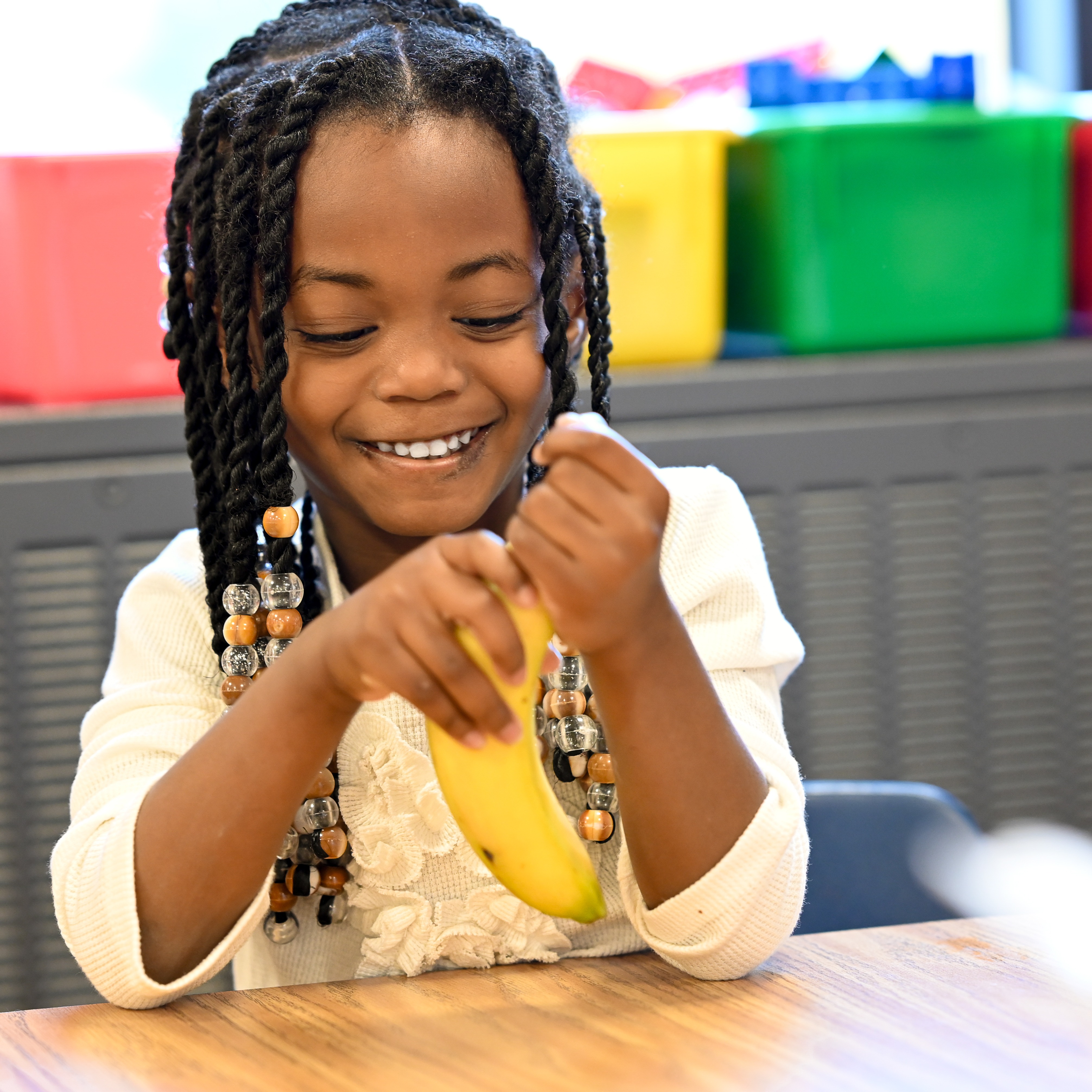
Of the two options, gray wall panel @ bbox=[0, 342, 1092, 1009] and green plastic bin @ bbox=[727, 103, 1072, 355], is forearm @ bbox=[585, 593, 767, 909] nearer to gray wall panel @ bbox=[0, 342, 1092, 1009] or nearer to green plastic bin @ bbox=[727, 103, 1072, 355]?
gray wall panel @ bbox=[0, 342, 1092, 1009]

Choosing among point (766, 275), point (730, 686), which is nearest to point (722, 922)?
point (730, 686)

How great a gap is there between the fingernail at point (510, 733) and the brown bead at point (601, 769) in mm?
292

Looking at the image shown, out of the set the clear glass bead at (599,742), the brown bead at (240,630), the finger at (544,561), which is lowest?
the clear glass bead at (599,742)

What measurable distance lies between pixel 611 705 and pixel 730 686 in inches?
9.1

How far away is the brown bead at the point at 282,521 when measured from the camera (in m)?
0.94

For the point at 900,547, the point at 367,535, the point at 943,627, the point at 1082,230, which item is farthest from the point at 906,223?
the point at 367,535

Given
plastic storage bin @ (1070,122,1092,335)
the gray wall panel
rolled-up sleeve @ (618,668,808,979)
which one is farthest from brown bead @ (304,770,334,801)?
plastic storage bin @ (1070,122,1092,335)

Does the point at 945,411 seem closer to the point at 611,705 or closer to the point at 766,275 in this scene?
the point at 766,275

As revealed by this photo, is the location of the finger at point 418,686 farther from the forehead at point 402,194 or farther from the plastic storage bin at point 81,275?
the plastic storage bin at point 81,275

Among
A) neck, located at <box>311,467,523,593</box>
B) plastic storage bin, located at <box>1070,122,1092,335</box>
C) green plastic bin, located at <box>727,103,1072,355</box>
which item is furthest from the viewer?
plastic storage bin, located at <box>1070,122,1092,335</box>

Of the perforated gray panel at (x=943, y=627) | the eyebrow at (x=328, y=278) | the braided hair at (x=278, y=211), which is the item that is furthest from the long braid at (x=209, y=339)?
the perforated gray panel at (x=943, y=627)

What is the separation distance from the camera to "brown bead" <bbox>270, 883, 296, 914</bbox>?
973mm

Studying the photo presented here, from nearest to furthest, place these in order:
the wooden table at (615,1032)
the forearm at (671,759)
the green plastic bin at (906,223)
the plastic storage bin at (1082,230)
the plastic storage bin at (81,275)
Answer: the wooden table at (615,1032) → the forearm at (671,759) → the plastic storage bin at (81,275) → the green plastic bin at (906,223) → the plastic storage bin at (1082,230)

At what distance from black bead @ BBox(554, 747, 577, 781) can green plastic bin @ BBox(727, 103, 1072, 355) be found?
921 millimetres
